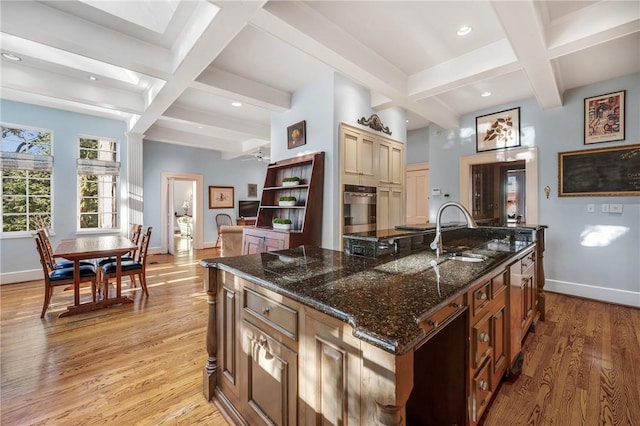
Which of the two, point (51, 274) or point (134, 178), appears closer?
point (51, 274)

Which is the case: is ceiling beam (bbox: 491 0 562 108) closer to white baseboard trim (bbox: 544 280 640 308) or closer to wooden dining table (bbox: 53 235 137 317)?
white baseboard trim (bbox: 544 280 640 308)

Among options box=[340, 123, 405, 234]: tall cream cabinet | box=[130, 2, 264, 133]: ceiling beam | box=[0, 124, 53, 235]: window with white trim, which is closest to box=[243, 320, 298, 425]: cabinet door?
box=[130, 2, 264, 133]: ceiling beam

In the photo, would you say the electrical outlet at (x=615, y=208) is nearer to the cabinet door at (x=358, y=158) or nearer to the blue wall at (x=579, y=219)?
the blue wall at (x=579, y=219)

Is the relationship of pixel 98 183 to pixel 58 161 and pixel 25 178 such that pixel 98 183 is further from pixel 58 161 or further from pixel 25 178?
pixel 25 178

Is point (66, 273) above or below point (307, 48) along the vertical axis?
below

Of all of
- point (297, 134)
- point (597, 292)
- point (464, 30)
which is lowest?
point (597, 292)

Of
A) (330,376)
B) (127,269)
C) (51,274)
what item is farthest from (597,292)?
(51,274)

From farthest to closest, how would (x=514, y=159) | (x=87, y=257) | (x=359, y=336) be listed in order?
(x=514, y=159), (x=87, y=257), (x=359, y=336)

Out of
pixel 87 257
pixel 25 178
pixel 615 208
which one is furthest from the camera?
pixel 25 178

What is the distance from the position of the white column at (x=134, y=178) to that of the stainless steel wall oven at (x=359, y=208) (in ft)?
15.2

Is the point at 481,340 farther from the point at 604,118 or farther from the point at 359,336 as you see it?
the point at 604,118

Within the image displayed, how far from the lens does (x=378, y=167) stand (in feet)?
13.6

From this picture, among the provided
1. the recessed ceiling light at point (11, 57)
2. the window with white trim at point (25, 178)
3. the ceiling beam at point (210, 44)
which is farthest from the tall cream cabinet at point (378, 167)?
the window with white trim at point (25, 178)

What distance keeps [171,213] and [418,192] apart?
625 centimetres
